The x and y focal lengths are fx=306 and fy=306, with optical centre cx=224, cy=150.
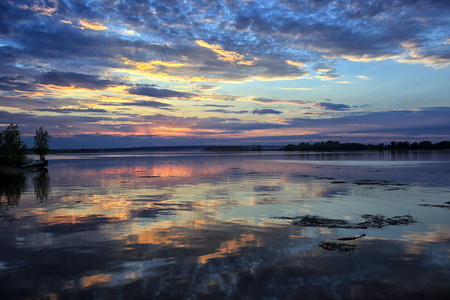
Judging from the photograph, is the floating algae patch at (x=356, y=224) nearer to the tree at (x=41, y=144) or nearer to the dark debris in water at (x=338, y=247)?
the dark debris in water at (x=338, y=247)

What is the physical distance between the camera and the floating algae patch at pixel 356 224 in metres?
13.4

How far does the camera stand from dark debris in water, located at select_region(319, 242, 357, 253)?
32.9 feet

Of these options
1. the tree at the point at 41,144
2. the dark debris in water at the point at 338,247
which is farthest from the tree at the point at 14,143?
the dark debris in water at the point at 338,247

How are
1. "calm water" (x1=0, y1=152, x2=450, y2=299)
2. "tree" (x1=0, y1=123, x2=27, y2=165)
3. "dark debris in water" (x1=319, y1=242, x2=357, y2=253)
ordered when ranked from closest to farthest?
1. "calm water" (x1=0, y1=152, x2=450, y2=299)
2. "dark debris in water" (x1=319, y1=242, x2=357, y2=253)
3. "tree" (x1=0, y1=123, x2=27, y2=165)

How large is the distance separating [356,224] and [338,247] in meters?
3.90

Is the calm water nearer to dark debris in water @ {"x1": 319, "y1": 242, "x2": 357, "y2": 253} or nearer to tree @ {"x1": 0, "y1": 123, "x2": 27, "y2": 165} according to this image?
dark debris in water @ {"x1": 319, "y1": 242, "x2": 357, "y2": 253}

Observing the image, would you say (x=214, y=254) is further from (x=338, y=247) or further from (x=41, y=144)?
(x=41, y=144)

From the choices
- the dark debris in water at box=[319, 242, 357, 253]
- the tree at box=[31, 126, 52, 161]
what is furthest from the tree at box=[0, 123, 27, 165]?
the dark debris in water at box=[319, 242, 357, 253]

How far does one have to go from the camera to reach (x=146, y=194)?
2428cm

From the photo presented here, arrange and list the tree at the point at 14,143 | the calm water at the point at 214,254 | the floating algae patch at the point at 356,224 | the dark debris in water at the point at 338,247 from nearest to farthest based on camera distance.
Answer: the calm water at the point at 214,254, the dark debris in water at the point at 338,247, the floating algae patch at the point at 356,224, the tree at the point at 14,143

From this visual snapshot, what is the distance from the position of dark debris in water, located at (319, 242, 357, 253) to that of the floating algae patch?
266cm

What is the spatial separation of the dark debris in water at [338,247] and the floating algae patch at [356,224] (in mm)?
2658

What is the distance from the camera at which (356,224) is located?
13.6 m

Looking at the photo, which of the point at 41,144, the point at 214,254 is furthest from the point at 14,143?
the point at 214,254
